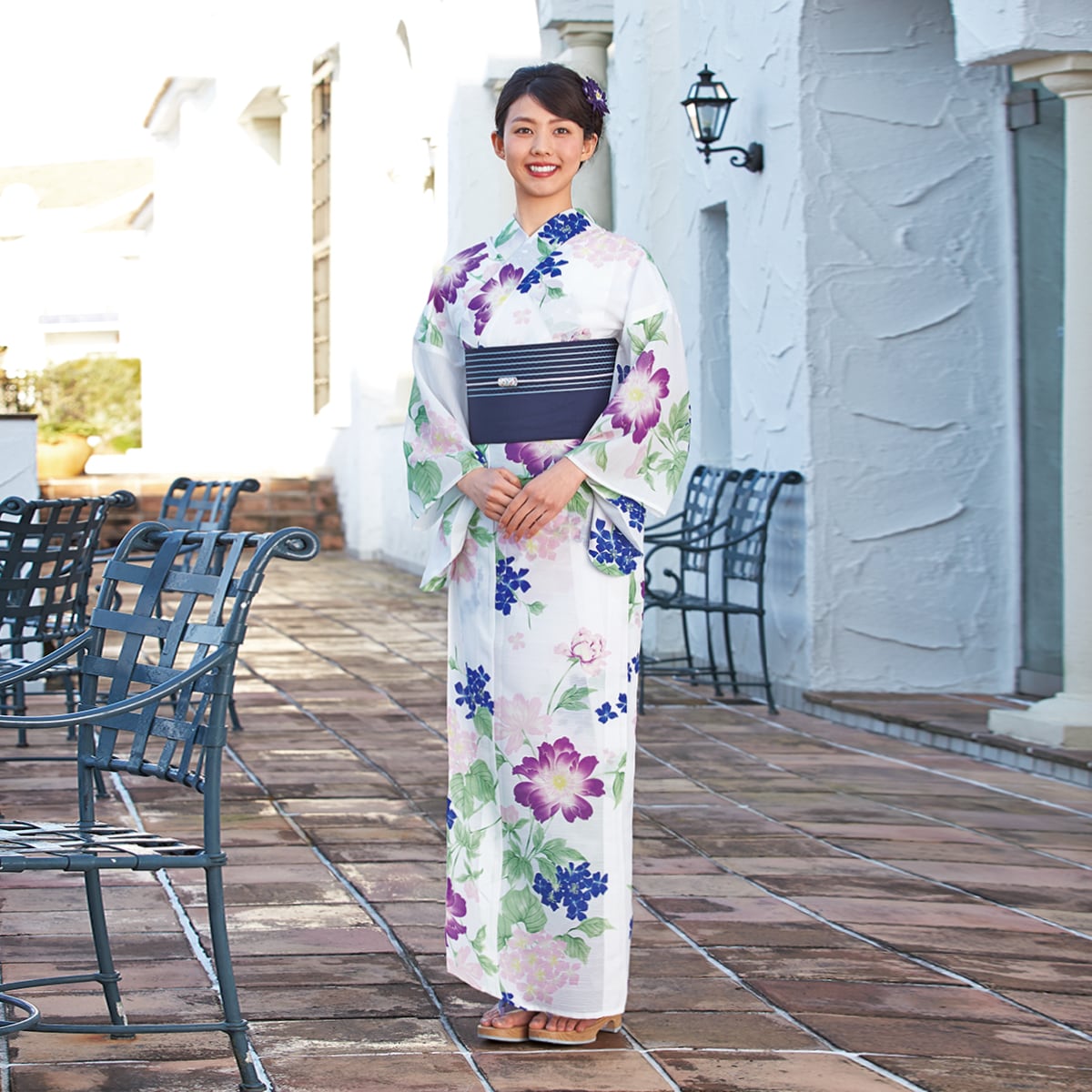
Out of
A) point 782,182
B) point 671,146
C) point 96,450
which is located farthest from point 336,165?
point 782,182

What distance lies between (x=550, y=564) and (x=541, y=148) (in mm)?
674

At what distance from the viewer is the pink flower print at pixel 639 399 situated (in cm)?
299

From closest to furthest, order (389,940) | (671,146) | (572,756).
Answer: (572,756), (389,940), (671,146)

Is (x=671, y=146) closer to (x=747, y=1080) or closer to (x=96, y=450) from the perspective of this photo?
(x=747, y=1080)

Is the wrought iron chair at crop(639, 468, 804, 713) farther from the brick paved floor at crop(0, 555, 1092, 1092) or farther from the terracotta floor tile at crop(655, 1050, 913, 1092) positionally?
the terracotta floor tile at crop(655, 1050, 913, 1092)

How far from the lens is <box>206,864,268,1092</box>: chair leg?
2.70 m

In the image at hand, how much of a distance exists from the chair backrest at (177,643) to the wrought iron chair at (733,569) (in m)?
3.78

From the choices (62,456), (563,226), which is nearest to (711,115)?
(563,226)

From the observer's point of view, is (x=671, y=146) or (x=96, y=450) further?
(x=96, y=450)

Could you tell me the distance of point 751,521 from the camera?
24.0 ft

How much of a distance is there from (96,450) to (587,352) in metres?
18.0

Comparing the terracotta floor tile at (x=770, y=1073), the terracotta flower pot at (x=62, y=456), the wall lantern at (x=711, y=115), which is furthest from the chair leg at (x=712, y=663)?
the terracotta flower pot at (x=62, y=456)

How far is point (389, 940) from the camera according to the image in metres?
3.56

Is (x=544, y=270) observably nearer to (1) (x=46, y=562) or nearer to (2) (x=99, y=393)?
(1) (x=46, y=562)
